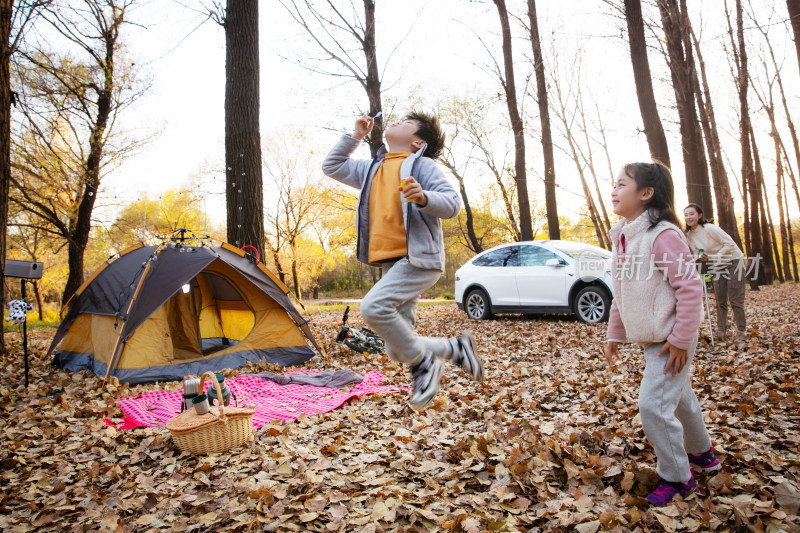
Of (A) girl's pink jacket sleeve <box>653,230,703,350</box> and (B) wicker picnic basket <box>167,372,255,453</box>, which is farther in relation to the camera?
(B) wicker picnic basket <box>167,372,255,453</box>

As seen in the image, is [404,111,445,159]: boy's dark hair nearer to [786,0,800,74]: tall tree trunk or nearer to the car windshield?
the car windshield

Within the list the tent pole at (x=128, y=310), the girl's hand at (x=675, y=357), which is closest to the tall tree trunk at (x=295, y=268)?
the tent pole at (x=128, y=310)

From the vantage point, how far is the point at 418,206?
8.29ft

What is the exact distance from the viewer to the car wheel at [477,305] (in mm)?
11000

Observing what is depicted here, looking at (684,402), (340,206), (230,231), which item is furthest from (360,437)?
(340,206)

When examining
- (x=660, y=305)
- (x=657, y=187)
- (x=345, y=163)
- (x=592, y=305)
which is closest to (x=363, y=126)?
(x=345, y=163)

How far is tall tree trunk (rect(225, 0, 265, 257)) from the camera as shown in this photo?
25.9ft

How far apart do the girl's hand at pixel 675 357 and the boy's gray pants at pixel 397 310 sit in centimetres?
113

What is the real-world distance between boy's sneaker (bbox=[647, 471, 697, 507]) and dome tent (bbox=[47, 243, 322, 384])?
5433 millimetres

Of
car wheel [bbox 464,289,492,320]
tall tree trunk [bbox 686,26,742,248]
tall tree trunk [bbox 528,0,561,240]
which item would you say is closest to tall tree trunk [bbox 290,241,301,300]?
tall tree trunk [bbox 528,0,561,240]

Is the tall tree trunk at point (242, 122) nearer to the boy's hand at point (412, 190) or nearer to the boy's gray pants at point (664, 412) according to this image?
the boy's hand at point (412, 190)

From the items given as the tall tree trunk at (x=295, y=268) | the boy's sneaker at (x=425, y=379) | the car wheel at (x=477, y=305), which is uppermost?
the tall tree trunk at (x=295, y=268)

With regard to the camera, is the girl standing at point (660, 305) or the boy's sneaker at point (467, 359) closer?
the girl standing at point (660, 305)

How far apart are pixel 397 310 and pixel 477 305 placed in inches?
345
